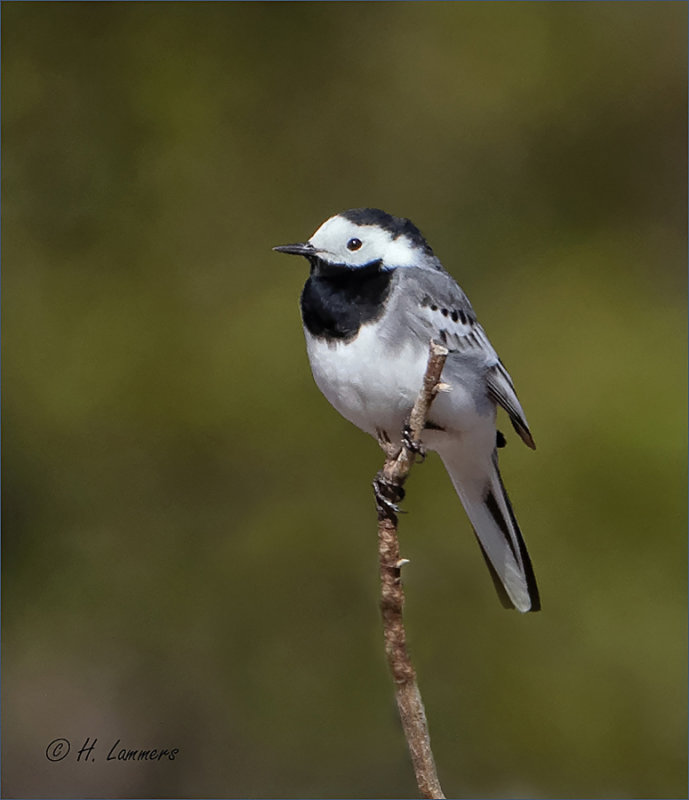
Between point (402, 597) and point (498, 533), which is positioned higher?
point (402, 597)

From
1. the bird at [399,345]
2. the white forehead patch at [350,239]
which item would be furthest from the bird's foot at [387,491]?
the white forehead patch at [350,239]

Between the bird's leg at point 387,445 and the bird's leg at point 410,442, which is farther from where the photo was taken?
the bird's leg at point 387,445

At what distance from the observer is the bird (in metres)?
2.17

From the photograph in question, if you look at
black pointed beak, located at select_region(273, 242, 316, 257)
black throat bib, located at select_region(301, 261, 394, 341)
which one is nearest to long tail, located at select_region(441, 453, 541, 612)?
black throat bib, located at select_region(301, 261, 394, 341)

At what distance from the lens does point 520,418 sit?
2.39m

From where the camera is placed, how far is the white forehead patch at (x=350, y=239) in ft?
7.33

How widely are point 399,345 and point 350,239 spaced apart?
26 cm

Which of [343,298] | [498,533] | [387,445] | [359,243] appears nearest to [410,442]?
[387,445]

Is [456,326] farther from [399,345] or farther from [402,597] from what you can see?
[402,597]

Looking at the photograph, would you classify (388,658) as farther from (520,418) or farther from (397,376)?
(520,418)

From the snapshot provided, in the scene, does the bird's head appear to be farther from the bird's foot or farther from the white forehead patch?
the bird's foot

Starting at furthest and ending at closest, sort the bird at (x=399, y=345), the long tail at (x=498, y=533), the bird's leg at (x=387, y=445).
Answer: the long tail at (x=498, y=533) → the bird at (x=399, y=345) → the bird's leg at (x=387, y=445)

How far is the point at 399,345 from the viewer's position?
2168 mm

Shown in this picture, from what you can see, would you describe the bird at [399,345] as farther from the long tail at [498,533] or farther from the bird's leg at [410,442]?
the bird's leg at [410,442]
